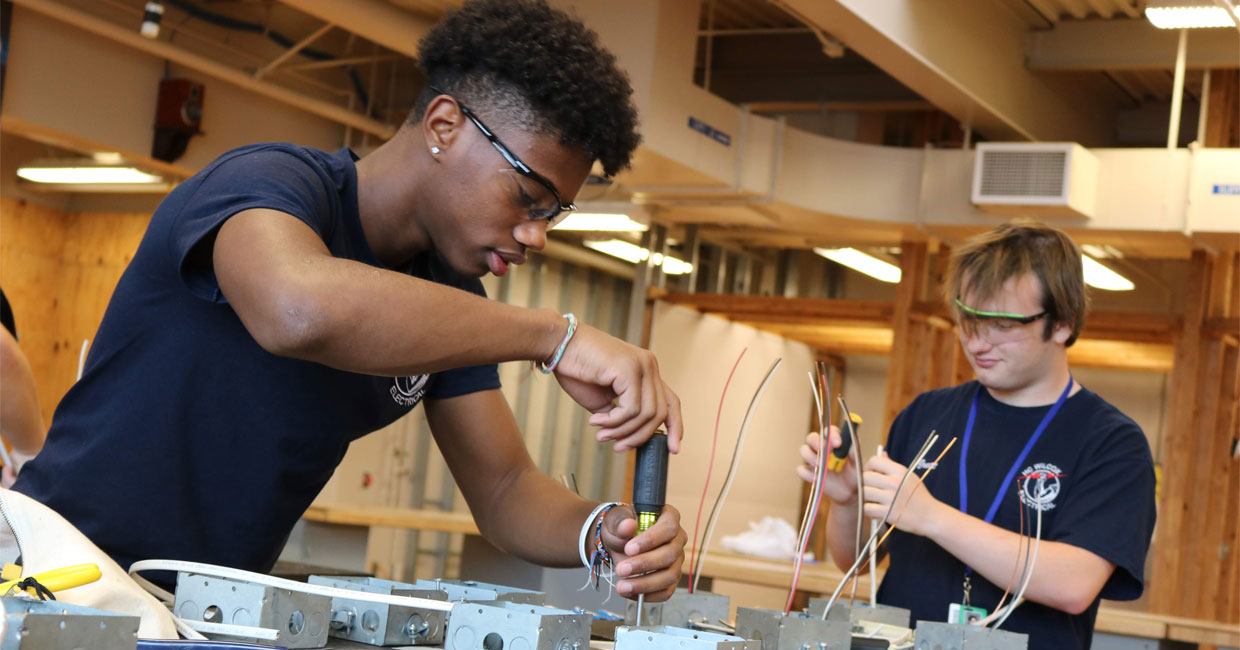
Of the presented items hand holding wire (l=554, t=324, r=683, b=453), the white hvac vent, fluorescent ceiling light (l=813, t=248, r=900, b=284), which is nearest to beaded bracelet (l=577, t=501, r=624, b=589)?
hand holding wire (l=554, t=324, r=683, b=453)

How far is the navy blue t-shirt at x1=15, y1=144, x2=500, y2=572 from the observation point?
1098mm

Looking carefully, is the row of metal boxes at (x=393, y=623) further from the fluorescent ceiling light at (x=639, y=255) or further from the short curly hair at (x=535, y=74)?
the fluorescent ceiling light at (x=639, y=255)

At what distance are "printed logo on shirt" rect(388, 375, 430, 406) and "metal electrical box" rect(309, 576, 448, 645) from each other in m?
0.30

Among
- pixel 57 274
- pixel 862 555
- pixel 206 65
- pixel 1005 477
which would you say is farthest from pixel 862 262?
pixel 862 555

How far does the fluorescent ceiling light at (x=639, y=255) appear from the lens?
687 centimetres

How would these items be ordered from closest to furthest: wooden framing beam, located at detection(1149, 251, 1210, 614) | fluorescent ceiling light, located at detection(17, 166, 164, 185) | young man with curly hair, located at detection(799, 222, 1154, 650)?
young man with curly hair, located at detection(799, 222, 1154, 650) < wooden framing beam, located at detection(1149, 251, 1210, 614) < fluorescent ceiling light, located at detection(17, 166, 164, 185)

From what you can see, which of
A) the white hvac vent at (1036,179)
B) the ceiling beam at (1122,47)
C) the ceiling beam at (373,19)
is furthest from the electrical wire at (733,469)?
the ceiling beam at (1122,47)

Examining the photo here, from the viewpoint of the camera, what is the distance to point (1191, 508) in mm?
6098

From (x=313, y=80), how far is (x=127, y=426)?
5.70 m

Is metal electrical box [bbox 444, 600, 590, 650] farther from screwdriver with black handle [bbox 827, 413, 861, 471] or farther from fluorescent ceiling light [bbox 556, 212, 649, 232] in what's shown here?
fluorescent ceiling light [bbox 556, 212, 649, 232]

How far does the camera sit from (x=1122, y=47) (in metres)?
5.73

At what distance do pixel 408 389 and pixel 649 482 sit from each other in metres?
0.35

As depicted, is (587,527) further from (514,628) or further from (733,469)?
(514,628)

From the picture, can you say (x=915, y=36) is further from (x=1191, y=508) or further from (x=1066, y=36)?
(x=1191, y=508)
